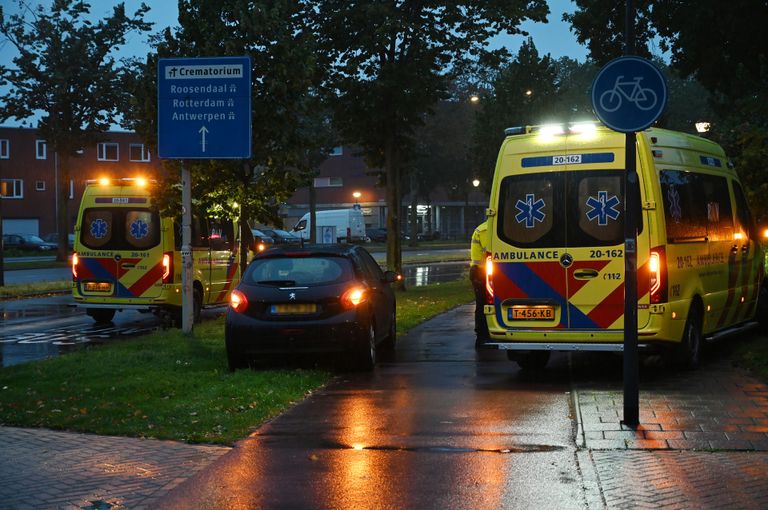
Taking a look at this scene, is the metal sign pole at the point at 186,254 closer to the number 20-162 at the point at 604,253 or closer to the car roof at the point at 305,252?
the car roof at the point at 305,252

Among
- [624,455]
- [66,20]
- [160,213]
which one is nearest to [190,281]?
[160,213]

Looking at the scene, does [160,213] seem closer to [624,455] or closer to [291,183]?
[291,183]

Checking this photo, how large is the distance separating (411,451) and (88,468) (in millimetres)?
2267

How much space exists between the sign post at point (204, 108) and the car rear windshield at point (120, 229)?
10.8ft

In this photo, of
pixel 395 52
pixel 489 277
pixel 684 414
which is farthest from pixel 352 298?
pixel 395 52

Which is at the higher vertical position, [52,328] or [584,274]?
[584,274]

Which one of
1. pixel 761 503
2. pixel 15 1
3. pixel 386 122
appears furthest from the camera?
pixel 15 1

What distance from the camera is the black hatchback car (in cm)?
1205

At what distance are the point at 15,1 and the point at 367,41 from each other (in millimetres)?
27141

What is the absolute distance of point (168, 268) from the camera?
18766mm

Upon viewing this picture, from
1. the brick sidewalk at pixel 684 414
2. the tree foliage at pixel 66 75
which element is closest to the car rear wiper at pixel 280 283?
the brick sidewalk at pixel 684 414

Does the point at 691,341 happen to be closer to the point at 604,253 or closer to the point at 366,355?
the point at 604,253

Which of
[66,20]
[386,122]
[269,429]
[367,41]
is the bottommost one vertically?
[269,429]

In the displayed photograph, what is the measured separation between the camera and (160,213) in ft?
60.4
